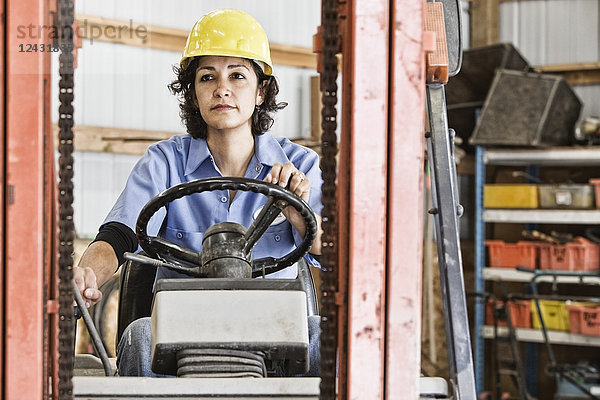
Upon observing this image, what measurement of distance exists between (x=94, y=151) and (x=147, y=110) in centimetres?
75

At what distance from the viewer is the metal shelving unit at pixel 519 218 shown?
269 inches

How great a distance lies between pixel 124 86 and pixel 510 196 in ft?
12.2

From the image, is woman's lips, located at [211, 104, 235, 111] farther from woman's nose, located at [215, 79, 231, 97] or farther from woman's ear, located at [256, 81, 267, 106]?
woman's ear, located at [256, 81, 267, 106]

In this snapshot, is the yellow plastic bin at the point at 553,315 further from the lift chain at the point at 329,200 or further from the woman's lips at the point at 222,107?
the lift chain at the point at 329,200

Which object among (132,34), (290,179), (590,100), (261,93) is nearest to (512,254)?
(590,100)

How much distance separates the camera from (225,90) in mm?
3096

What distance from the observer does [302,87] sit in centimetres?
834

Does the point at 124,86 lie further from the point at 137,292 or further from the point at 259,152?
the point at 137,292

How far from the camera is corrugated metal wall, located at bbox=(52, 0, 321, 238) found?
740 cm

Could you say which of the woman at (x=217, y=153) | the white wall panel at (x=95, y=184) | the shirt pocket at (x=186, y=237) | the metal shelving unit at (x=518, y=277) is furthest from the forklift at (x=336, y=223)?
the white wall panel at (x=95, y=184)

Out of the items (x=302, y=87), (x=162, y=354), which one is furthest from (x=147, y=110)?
(x=162, y=354)

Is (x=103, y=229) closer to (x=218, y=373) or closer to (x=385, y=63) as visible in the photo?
(x=218, y=373)

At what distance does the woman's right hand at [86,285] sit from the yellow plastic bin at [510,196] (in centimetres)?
524

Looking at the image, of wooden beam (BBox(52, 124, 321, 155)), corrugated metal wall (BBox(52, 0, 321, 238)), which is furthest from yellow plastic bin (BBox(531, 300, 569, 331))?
corrugated metal wall (BBox(52, 0, 321, 238))
